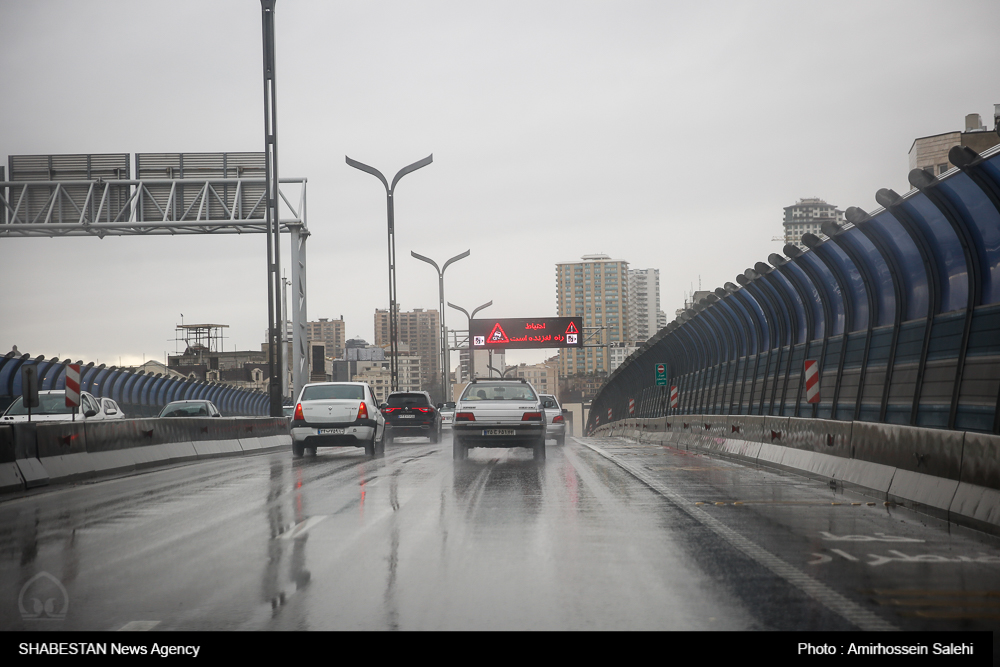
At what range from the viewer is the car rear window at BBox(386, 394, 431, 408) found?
1334 inches

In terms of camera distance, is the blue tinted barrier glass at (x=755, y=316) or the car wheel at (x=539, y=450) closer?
the car wheel at (x=539, y=450)

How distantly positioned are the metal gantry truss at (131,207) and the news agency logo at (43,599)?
29.9 metres

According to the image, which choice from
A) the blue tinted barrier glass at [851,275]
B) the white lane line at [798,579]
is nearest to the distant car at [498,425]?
the blue tinted barrier glass at [851,275]

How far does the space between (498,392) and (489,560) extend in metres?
13.7

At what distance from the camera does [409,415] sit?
110ft

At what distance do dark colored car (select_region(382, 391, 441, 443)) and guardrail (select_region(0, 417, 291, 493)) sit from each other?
29.2 ft

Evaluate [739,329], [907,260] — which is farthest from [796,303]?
[907,260]

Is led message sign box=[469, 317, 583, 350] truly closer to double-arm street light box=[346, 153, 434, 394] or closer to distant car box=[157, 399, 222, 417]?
double-arm street light box=[346, 153, 434, 394]

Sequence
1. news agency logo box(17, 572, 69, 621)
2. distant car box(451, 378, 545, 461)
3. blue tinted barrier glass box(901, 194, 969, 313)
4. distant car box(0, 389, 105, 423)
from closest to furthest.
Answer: news agency logo box(17, 572, 69, 621) → blue tinted barrier glass box(901, 194, 969, 313) → distant car box(451, 378, 545, 461) → distant car box(0, 389, 105, 423)

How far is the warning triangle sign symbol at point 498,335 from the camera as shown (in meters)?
70.2

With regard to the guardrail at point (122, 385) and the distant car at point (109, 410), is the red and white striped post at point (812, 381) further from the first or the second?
the guardrail at point (122, 385)

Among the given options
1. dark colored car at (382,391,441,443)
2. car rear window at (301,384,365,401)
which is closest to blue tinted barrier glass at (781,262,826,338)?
car rear window at (301,384,365,401)

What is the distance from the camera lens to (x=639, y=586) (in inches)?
247
